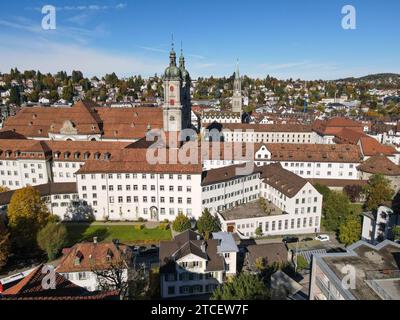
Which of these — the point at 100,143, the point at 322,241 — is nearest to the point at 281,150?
the point at 322,241

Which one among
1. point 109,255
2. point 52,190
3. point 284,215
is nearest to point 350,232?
point 284,215

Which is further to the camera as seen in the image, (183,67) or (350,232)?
(183,67)

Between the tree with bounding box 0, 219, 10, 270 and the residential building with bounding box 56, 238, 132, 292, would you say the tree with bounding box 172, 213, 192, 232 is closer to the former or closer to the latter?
the residential building with bounding box 56, 238, 132, 292

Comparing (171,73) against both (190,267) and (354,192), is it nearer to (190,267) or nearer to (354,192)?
(354,192)

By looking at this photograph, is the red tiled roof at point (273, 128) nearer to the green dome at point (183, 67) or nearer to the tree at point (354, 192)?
the green dome at point (183, 67)

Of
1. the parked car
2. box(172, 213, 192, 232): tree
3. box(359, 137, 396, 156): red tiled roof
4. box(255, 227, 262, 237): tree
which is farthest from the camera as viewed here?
box(359, 137, 396, 156): red tiled roof

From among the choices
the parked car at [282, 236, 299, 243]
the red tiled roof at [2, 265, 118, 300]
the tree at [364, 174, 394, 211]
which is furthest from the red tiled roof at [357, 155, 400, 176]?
the red tiled roof at [2, 265, 118, 300]
